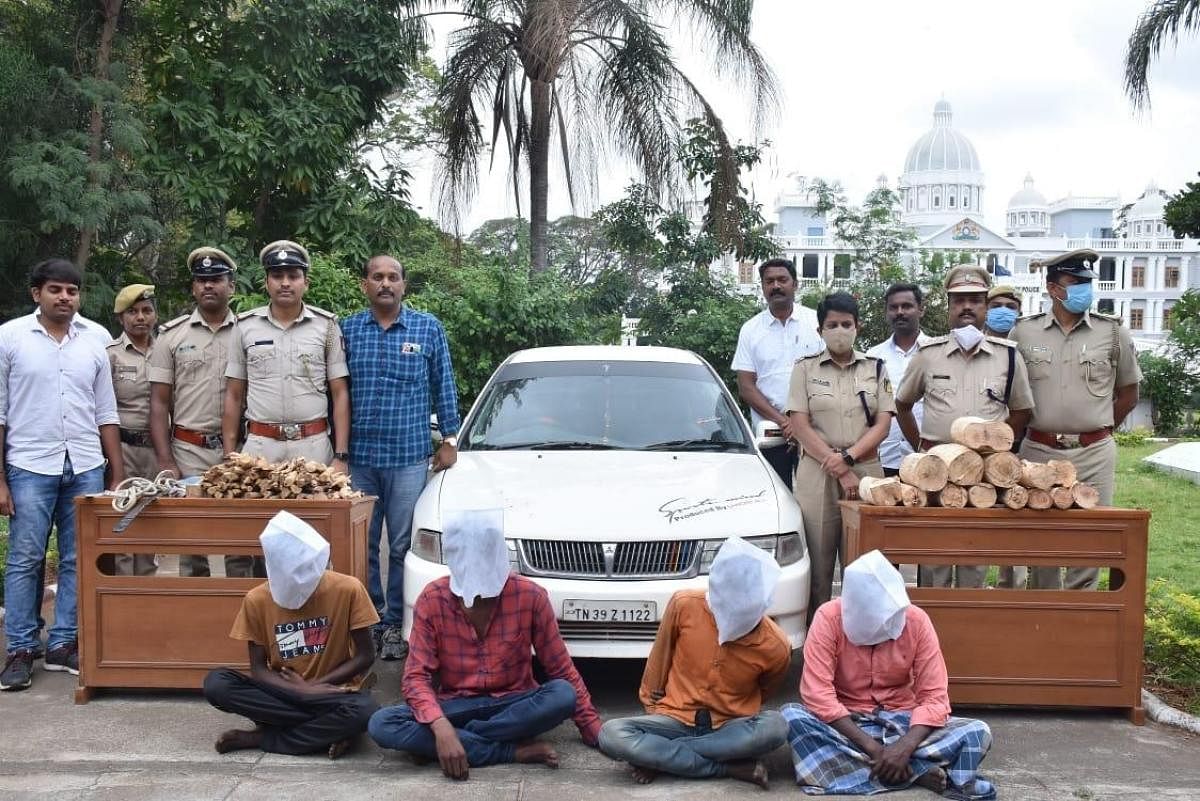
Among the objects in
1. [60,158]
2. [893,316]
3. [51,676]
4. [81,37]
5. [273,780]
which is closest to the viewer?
[273,780]

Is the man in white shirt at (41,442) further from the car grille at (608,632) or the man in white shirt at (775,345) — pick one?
the man in white shirt at (775,345)

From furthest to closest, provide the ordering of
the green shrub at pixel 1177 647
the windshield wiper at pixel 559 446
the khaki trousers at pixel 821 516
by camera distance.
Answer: the windshield wiper at pixel 559 446, the khaki trousers at pixel 821 516, the green shrub at pixel 1177 647

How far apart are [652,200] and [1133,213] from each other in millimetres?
102974

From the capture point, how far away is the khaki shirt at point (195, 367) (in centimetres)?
594

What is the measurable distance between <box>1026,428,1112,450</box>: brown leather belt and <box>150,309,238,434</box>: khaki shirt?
420cm

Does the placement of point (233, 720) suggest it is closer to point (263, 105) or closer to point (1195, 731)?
point (1195, 731)

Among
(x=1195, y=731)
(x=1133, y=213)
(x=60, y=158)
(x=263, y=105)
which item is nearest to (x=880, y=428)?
(x=1195, y=731)

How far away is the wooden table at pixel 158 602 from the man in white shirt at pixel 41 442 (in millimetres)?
516

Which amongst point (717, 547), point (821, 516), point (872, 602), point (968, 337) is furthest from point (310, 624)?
point (968, 337)

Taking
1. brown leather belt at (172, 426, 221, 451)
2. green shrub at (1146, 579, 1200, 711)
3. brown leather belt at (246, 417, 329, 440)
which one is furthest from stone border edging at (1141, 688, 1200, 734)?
brown leather belt at (172, 426, 221, 451)

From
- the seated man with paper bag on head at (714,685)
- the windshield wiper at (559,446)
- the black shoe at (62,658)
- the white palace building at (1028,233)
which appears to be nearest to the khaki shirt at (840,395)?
the windshield wiper at (559,446)

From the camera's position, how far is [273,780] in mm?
4340

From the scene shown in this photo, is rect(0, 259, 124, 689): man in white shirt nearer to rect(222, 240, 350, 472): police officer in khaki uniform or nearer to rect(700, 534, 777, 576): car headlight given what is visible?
rect(222, 240, 350, 472): police officer in khaki uniform

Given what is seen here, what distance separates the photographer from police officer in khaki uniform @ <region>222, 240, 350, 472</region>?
584cm
